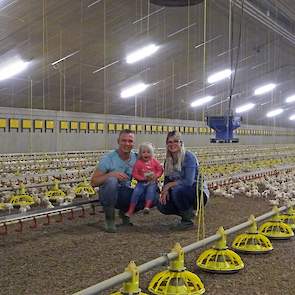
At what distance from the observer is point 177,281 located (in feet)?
8.39

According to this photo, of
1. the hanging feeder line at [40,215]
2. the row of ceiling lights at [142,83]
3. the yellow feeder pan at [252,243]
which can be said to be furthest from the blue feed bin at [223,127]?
the yellow feeder pan at [252,243]

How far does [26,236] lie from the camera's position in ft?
12.6

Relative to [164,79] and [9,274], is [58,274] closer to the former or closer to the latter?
[9,274]

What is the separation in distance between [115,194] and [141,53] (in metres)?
8.73

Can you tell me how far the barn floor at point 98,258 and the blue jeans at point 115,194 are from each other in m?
0.22

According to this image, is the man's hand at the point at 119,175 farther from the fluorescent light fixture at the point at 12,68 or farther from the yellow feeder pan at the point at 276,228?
the fluorescent light fixture at the point at 12,68

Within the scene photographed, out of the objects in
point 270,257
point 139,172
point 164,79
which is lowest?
point 270,257

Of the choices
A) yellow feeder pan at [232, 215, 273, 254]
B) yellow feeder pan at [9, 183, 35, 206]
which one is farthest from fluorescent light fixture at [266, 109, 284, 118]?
yellow feeder pan at [232, 215, 273, 254]

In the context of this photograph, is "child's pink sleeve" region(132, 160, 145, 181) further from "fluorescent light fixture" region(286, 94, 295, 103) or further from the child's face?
"fluorescent light fixture" region(286, 94, 295, 103)

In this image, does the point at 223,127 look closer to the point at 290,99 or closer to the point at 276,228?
the point at 276,228

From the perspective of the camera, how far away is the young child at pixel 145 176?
4.11m

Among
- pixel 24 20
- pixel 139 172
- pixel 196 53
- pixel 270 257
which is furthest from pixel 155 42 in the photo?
pixel 270 257

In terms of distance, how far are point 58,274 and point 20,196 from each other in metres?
2.69

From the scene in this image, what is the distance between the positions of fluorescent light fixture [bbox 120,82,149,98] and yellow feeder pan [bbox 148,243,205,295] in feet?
40.6
